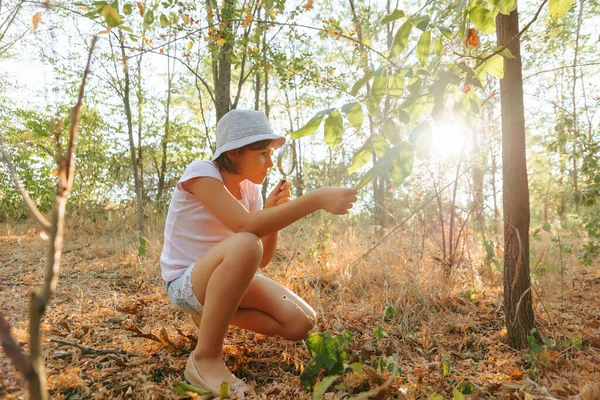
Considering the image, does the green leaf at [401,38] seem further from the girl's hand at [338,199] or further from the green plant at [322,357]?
the green plant at [322,357]

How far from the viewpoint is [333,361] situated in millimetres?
1426

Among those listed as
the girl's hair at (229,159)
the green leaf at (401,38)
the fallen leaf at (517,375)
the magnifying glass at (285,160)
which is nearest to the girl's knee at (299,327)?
the magnifying glass at (285,160)

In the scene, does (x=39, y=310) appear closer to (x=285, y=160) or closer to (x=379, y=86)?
(x=379, y=86)

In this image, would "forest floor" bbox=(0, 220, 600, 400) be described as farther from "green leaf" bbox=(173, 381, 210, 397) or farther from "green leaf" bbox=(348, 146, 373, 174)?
"green leaf" bbox=(348, 146, 373, 174)

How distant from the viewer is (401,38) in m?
1.09

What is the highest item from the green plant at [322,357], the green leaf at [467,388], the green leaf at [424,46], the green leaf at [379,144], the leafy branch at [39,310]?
the green leaf at [424,46]

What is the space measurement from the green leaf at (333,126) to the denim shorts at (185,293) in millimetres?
879

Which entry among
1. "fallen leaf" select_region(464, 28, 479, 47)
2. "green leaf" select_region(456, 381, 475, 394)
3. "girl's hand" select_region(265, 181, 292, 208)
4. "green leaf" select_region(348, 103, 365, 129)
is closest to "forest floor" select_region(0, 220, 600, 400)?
"green leaf" select_region(456, 381, 475, 394)

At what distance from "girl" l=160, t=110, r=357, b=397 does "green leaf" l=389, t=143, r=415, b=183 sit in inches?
12.6

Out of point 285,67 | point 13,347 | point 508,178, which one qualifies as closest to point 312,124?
point 13,347

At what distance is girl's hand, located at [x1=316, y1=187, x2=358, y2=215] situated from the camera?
1.34 m

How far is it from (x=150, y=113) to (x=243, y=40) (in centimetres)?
654

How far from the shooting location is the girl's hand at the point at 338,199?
134 centimetres

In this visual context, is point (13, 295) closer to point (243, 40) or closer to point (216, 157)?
point (216, 157)
